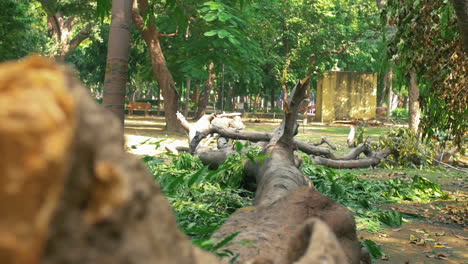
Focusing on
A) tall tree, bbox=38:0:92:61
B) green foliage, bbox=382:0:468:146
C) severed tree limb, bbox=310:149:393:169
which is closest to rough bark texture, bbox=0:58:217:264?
green foliage, bbox=382:0:468:146

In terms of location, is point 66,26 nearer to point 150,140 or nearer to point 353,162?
point 150,140

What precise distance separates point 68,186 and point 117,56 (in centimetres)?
496

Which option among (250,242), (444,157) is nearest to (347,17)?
(444,157)

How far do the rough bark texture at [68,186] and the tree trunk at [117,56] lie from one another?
4.69 meters

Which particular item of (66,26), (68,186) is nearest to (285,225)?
(68,186)

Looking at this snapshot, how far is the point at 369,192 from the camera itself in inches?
298

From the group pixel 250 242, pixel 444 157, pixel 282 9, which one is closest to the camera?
pixel 250 242

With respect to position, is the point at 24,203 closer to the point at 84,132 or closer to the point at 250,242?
the point at 84,132

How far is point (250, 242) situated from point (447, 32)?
14.8ft

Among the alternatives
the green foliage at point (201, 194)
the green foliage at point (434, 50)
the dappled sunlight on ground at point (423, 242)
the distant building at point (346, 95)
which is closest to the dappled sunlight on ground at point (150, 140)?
the green foliage at point (201, 194)

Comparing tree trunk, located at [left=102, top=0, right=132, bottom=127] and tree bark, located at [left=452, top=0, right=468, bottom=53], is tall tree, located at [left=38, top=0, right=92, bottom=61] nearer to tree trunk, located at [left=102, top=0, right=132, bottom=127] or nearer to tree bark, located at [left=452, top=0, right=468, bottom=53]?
tree trunk, located at [left=102, top=0, right=132, bottom=127]

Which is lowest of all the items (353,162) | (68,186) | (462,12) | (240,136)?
(353,162)

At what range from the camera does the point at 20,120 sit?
2.59 feet

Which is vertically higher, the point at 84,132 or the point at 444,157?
the point at 84,132
